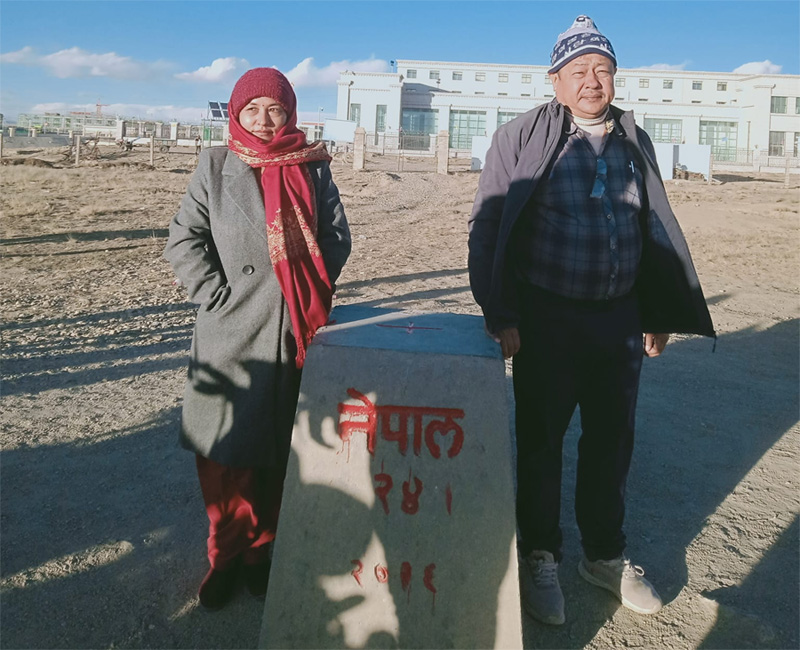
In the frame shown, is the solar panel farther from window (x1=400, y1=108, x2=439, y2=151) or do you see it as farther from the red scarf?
the red scarf

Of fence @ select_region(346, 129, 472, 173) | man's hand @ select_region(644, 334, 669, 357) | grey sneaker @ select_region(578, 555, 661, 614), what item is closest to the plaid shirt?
man's hand @ select_region(644, 334, 669, 357)

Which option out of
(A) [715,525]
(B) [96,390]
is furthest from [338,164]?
(A) [715,525]

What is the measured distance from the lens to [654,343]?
2.68 m

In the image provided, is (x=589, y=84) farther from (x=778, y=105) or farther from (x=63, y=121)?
(x=63, y=121)

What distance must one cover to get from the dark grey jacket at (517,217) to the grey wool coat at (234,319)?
0.55 m

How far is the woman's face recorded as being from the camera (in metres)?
2.30

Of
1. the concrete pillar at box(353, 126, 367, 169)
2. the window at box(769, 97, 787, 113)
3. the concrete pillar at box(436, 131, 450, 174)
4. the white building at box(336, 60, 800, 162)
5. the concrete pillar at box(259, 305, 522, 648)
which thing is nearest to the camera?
the concrete pillar at box(259, 305, 522, 648)

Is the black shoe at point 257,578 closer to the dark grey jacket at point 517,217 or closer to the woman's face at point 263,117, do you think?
the dark grey jacket at point 517,217

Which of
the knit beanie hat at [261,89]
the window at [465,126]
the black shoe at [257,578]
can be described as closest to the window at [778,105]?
the window at [465,126]

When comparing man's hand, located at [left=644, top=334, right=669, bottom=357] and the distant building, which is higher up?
the distant building

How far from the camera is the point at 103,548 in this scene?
2.81 metres

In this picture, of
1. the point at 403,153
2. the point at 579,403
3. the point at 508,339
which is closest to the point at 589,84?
the point at 508,339

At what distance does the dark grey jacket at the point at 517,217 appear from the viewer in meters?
2.32

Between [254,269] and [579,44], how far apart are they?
133 centimetres
